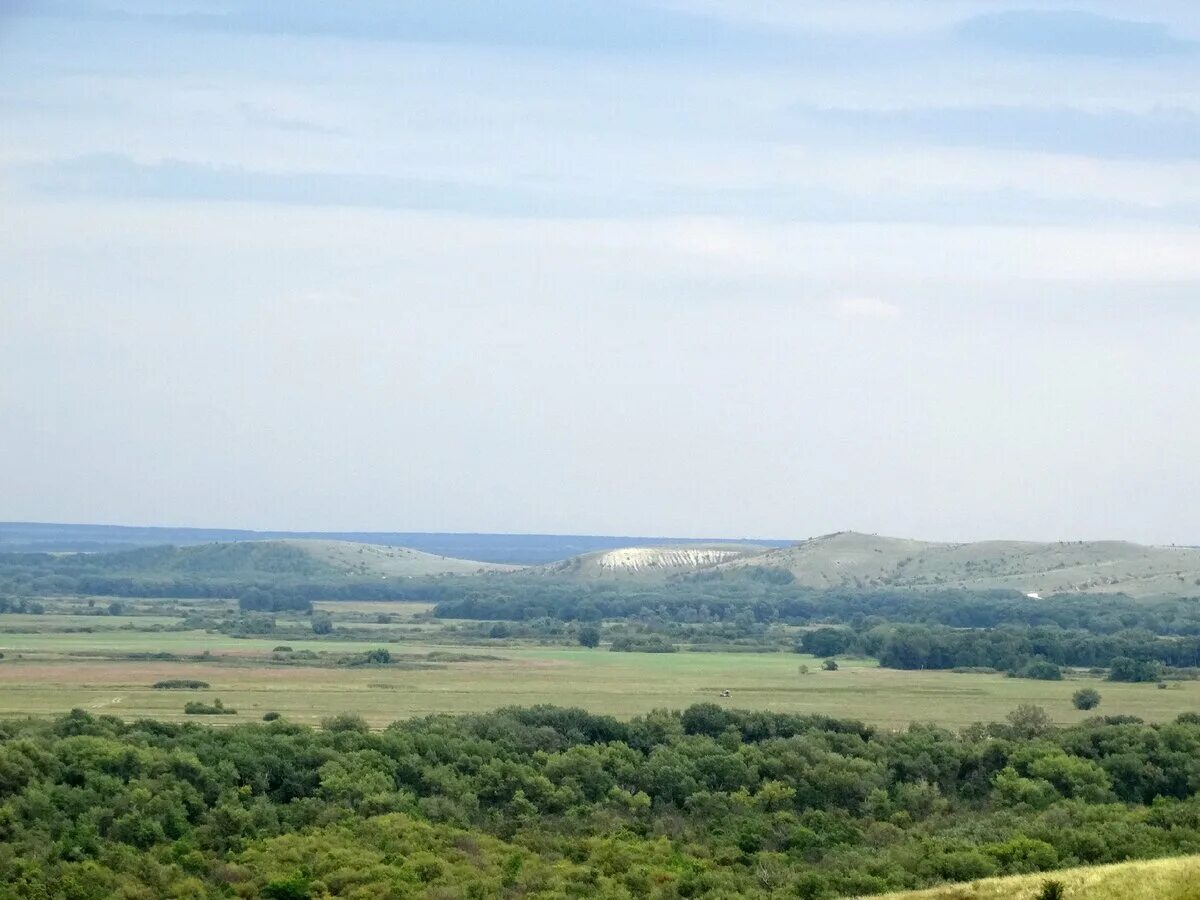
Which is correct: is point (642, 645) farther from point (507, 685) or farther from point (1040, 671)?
point (507, 685)

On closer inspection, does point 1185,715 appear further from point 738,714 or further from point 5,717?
point 5,717

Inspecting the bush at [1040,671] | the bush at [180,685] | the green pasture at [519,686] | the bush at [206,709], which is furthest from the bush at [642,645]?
the bush at [206,709]

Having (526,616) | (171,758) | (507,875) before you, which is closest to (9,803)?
(171,758)

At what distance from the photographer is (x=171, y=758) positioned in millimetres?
54719

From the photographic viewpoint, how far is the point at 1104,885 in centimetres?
3325

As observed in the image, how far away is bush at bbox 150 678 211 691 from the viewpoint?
86625mm

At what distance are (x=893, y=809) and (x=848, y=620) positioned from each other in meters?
112

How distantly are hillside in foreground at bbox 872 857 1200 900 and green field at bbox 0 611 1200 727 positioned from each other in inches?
1489

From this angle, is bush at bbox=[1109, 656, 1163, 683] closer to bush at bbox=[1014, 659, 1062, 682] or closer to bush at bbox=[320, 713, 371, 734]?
bush at bbox=[1014, 659, 1062, 682]

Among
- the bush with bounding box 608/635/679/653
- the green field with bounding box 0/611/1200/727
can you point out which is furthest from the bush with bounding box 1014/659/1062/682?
the bush with bounding box 608/635/679/653

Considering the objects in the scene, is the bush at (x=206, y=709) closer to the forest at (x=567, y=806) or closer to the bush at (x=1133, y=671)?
the forest at (x=567, y=806)

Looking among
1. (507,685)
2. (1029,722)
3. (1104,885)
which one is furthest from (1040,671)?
(1104,885)

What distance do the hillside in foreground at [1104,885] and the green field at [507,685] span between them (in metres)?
37.8

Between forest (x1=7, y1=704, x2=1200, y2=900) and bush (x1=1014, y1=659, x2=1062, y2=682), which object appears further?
bush (x1=1014, y1=659, x2=1062, y2=682)
